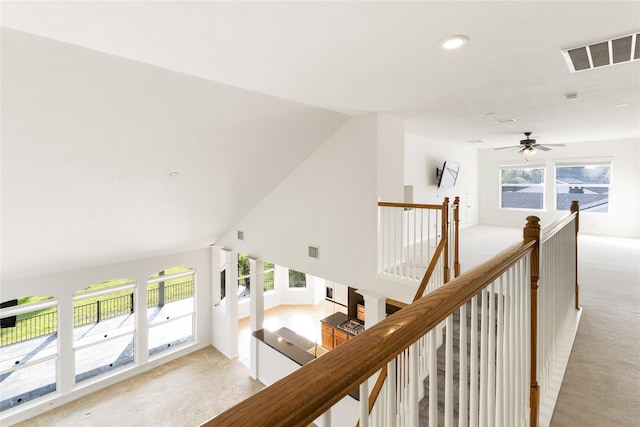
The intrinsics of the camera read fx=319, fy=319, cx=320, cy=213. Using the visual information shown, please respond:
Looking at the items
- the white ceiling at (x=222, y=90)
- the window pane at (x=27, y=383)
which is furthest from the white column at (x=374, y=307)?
the window pane at (x=27, y=383)

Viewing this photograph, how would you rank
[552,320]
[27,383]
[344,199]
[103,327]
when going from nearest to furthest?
[552,320]
[344,199]
[27,383]
[103,327]

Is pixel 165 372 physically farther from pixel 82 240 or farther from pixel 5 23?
pixel 5 23

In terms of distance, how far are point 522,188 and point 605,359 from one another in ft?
26.4

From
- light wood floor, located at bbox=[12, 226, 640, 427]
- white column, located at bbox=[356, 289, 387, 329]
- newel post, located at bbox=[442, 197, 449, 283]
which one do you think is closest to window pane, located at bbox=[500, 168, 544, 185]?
light wood floor, located at bbox=[12, 226, 640, 427]

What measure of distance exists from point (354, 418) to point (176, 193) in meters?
4.40

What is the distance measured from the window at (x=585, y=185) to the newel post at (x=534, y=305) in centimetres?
877

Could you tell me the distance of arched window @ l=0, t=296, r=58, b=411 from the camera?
5746mm

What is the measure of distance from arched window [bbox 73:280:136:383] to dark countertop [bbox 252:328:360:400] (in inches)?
114

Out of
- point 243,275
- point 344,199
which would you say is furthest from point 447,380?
point 243,275

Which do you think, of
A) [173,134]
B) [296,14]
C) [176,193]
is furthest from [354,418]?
[296,14]

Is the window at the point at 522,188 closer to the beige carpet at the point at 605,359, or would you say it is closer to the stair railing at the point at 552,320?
the beige carpet at the point at 605,359

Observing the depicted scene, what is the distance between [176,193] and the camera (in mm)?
5062

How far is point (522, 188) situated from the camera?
944 centimetres

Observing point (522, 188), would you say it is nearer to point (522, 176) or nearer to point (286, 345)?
point (522, 176)
